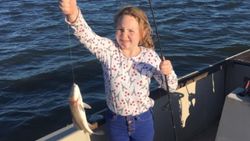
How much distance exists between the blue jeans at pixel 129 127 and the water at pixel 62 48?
3.27m

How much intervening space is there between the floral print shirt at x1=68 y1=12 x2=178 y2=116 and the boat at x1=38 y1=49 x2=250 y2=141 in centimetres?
50

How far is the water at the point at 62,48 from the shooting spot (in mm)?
8227

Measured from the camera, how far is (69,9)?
3.40 m

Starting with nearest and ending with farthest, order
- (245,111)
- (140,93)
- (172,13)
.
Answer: (140,93) < (245,111) < (172,13)

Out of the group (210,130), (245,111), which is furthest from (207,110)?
(245,111)

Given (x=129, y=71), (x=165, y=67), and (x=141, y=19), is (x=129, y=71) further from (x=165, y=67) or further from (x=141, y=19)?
(x=141, y=19)

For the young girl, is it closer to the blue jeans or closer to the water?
the blue jeans

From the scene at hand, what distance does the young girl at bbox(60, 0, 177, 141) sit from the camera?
147 inches

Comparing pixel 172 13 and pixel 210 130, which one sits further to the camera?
pixel 172 13

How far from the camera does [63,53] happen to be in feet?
34.9

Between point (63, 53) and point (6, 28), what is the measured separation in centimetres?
268

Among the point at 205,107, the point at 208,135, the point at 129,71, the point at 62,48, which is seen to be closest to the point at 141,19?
the point at 129,71

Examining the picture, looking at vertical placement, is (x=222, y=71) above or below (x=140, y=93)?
below

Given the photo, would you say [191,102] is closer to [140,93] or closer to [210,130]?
[210,130]
